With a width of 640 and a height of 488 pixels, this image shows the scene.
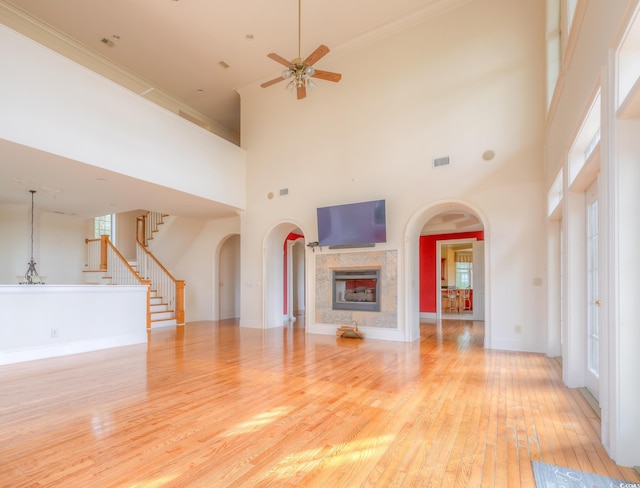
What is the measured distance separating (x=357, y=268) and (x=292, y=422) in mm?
4607

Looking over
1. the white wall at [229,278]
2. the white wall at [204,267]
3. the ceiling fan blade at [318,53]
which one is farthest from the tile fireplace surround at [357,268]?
the white wall at [229,278]

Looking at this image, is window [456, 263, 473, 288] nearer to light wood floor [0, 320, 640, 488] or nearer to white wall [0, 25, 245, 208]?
light wood floor [0, 320, 640, 488]

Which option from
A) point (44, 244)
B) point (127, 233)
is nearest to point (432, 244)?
point (127, 233)

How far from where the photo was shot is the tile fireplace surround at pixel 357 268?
22.7 feet

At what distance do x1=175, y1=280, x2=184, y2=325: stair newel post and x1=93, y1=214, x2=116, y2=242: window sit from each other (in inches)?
144

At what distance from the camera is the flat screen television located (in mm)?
6930

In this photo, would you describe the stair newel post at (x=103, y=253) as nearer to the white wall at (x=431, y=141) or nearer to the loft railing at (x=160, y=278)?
the loft railing at (x=160, y=278)

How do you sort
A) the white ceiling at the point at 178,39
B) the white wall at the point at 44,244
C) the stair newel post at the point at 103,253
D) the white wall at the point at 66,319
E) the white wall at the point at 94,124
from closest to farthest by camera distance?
the white wall at the point at 94,124 → the white wall at the point at 66,319 → the white ceiling at the point at 178,39 → the white wall at the point at 44,244 → the stair newel post at the point at 103,253

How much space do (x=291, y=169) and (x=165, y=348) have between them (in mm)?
4634

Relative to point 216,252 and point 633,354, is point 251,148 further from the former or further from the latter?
point 633,354

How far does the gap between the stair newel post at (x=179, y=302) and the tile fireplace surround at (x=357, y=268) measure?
162 inches

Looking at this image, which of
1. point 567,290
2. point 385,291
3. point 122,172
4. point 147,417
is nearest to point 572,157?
point 567,290

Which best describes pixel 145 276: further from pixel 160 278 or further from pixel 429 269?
pixel 429 269

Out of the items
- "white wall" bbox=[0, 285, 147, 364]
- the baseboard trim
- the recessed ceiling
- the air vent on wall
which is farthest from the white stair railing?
the baseboard trim
